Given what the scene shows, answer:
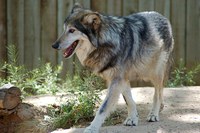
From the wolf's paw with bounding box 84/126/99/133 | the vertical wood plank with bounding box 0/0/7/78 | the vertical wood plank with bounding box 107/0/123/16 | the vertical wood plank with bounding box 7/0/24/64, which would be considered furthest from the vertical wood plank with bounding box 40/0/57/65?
the wolf's paw with bounding box 84/126/99/133

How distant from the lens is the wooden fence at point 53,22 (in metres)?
8.78

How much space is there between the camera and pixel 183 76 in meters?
8.80

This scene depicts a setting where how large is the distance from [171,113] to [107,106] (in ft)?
3.64

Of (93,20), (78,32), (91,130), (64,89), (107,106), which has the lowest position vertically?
(64,89)

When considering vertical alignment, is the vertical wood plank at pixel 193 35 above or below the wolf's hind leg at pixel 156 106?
above

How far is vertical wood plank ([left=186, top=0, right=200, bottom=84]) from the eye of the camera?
8.86 meters

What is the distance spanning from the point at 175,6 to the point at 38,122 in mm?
3282

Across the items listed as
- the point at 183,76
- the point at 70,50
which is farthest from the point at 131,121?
the point at 183,76

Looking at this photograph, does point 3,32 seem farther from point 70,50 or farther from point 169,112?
point 169,112

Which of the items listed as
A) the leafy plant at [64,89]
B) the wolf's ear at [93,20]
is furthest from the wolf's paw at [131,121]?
the wolf's ear at [93,20]

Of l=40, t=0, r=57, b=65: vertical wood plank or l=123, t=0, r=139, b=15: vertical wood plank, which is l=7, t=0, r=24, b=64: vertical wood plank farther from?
l=123, t=0, r=139, b=15: vertical wood plank

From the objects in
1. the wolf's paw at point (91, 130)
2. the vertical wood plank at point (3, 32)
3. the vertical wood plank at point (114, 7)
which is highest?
the vertical wood plank at point (114, 7)

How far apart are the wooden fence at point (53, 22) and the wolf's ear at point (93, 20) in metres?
3.05

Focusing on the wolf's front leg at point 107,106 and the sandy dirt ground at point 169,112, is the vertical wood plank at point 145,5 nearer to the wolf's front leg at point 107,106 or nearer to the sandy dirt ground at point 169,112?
the sandy dirt ground at point 169,112
